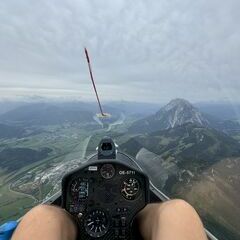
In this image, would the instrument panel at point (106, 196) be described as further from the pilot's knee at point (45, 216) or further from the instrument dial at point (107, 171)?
the pilot's knee at point (45, 216)

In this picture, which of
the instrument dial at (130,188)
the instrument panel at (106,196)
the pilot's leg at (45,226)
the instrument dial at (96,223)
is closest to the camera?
the pilot's leg at (45,226)

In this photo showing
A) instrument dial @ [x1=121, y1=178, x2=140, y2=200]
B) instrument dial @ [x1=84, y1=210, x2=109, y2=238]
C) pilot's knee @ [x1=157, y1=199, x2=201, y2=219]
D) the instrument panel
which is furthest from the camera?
instrument dial @ [x1=121, y1=178, x2=140, y2=200]

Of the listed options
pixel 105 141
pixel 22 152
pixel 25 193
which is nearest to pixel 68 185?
pixel 105 141

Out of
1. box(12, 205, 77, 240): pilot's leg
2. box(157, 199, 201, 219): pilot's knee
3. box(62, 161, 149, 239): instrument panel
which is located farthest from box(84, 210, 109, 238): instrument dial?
box(157, 199, 201, 219): pilot's knee

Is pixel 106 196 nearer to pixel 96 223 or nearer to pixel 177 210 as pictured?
pixel 96 223

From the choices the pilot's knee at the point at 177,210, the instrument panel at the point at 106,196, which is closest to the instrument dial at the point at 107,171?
the instrument panel at the point at 106,196

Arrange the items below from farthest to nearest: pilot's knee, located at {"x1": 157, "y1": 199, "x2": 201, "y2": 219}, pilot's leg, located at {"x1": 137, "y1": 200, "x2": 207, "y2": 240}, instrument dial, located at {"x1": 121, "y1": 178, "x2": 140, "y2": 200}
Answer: instrument dial, located at {"x1": 121, "y1": 178, "x2": 140, "y2": 200}
pilot's knee, located at {"x1": 157, "y1": 199, "x2": 201, "y2": 219}
pilot's leg, located at {"x1": 137, "y1": 200, "x2": 207, "y2": 240}

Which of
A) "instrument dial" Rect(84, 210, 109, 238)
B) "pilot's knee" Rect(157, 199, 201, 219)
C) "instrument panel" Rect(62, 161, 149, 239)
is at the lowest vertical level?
"instrument dial" Rect(84, 210, 109, 238)

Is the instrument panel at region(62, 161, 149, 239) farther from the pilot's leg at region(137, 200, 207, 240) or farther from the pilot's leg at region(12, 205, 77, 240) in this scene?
the pilot's leg at region(137, 200, 207, 240)
